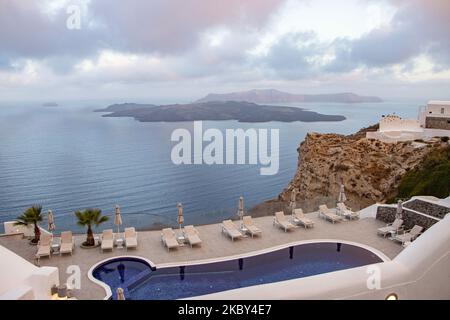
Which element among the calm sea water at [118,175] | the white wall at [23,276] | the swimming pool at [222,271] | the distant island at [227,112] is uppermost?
the distant island at [227,112]

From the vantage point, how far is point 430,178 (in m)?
20.8

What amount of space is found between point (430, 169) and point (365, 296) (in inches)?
766

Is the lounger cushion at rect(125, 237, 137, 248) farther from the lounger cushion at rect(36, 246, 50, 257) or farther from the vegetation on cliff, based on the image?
the vegetation on cliff

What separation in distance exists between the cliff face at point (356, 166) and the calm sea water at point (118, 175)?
10996 millimetres

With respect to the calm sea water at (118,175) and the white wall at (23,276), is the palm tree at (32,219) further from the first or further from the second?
A: the calm sea water at (118,175)

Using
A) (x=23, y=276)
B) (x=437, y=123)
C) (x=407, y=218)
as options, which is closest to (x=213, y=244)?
(x=23, y=276)

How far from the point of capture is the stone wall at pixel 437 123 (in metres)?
31.5

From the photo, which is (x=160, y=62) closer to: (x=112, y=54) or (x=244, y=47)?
(x=112, y=54)

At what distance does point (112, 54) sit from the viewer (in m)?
74.1

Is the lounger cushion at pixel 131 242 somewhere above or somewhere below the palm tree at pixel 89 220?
below

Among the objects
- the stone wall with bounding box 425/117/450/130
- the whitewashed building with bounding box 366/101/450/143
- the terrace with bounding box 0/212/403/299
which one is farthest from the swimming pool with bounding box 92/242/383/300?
the stone wall with bounding box 425/117/450/130

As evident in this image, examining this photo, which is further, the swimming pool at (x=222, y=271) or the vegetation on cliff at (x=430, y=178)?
the vegetation on cliff at (x=430, y=178)

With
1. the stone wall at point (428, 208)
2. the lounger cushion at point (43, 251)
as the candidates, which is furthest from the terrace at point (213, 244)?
the stone wall at point (428, 208)

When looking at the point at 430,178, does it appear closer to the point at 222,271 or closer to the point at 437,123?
the point at 437,123
